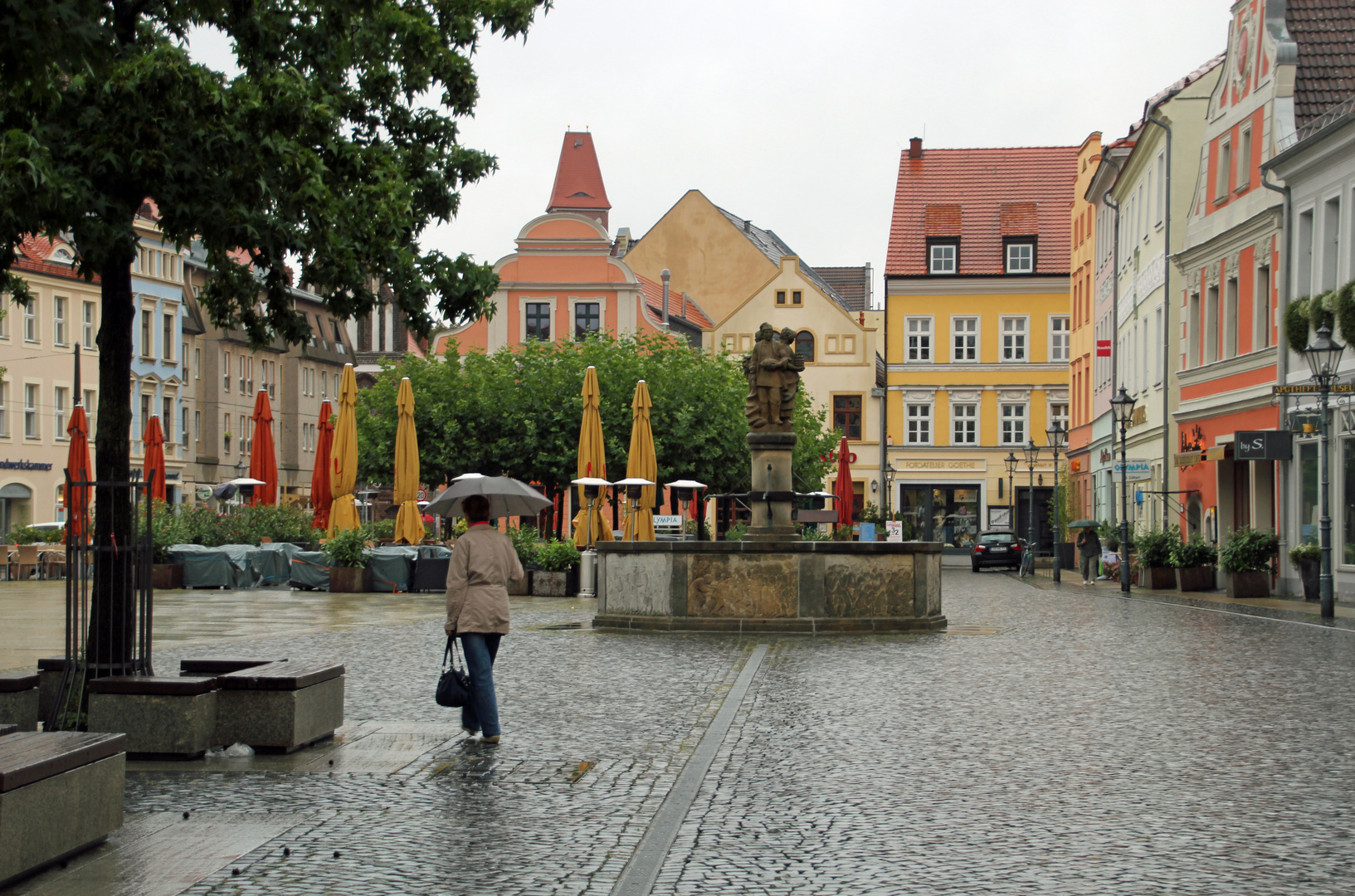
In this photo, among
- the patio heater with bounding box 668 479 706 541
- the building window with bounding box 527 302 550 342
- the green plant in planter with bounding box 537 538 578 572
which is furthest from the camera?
the building window with bounding box 527 302 550 342

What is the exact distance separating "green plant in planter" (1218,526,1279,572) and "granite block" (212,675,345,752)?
22571 millimetres

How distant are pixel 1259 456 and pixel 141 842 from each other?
81.0ft

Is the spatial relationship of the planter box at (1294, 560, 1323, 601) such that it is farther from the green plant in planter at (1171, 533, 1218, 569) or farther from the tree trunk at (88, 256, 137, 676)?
the tree trunk at (88, 256, 137, 676)

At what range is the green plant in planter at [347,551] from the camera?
3145cm

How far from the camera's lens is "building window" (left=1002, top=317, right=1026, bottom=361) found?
70.1 metres

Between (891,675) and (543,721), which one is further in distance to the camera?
(891,675)

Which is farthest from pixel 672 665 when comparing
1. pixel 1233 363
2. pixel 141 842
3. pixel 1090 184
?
pixel 1090 184

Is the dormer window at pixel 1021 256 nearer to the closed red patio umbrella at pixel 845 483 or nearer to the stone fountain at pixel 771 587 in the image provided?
the closed red patio umbrella at pixel 845 483

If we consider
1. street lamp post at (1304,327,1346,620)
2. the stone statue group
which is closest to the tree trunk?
the stone statue group

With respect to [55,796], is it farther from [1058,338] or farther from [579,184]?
[579,184]

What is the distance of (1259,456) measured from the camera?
28.5 metres

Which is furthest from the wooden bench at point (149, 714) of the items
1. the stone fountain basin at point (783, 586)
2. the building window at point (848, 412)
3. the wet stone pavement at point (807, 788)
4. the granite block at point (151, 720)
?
the building window at point (848, 412)

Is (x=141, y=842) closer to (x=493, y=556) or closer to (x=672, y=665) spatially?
(x=493, y=556)

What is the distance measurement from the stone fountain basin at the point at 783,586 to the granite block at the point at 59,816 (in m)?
13.0
